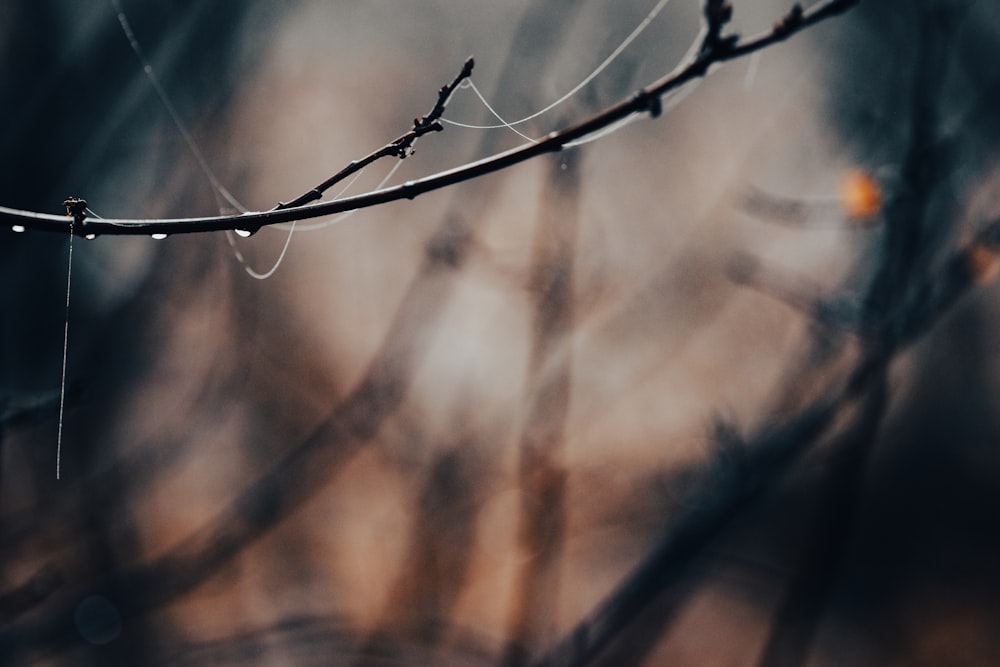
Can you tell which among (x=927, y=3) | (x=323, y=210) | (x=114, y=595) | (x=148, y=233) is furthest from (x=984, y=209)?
(x=114, y=595)

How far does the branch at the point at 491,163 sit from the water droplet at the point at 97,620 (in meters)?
3.19

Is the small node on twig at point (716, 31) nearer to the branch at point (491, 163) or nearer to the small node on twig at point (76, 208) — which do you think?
the branch at point (491, 163)

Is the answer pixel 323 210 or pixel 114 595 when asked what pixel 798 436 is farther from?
pixel 114 595

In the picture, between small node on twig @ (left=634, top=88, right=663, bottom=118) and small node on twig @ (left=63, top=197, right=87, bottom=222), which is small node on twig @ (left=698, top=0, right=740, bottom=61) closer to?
small node on twig @ (left=634, top=88, right=663, bottom=118)

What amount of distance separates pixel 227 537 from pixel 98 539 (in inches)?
29.5

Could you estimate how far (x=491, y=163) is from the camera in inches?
33.6

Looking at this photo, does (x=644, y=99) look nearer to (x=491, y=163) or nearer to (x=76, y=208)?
(x=491, y=163)

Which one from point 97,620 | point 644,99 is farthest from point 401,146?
point 97,620

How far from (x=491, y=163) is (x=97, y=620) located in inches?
170

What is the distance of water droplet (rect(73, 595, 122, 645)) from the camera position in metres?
3.34

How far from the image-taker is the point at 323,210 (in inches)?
36.4

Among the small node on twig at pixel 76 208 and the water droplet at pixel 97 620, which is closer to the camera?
the small node on twig at pixel 76 208

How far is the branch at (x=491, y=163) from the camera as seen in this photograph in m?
0.80

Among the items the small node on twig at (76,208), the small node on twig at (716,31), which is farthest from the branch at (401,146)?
the small node on twig at (716,31)
